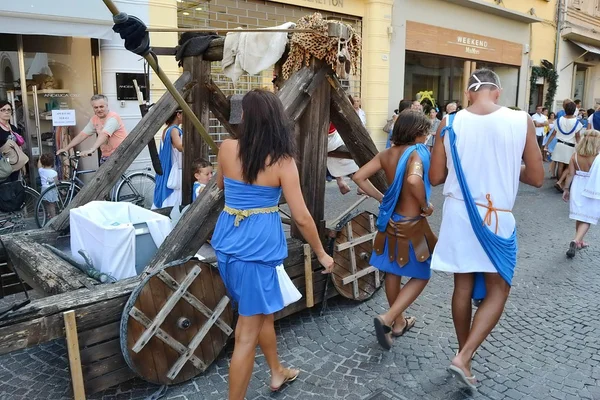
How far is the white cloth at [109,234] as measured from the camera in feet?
11.0

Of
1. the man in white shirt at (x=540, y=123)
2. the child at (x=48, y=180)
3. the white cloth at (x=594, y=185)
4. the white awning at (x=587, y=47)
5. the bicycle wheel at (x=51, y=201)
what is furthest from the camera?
the white awning at (x=587, y=47)

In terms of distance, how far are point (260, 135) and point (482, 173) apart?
130 cm

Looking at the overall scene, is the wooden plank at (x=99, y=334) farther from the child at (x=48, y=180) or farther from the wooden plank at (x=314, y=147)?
the child at (x=48, y=180)

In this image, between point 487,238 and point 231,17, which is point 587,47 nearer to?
point 231,17

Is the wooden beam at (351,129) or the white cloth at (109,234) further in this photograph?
the wooden beam at (351,129)

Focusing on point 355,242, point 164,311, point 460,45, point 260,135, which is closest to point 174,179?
point 355,242

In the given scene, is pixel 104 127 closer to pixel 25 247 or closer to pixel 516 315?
pixel 25 247

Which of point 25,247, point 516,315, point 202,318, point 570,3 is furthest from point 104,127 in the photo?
point 570,3

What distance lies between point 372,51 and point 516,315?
9.38 m

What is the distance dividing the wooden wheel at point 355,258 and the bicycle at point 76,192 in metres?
4.15

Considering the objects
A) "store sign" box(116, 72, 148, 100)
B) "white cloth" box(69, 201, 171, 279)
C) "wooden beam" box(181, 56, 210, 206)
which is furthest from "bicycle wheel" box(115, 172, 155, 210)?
"white cloth" box(69, 201, 171, 279)

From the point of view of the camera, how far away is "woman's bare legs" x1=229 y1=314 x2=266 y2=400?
105 inches

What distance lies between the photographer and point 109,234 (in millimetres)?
3336

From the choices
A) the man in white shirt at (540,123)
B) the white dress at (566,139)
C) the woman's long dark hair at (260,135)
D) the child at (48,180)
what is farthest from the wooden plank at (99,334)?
the man in white shirt at (540,123)
